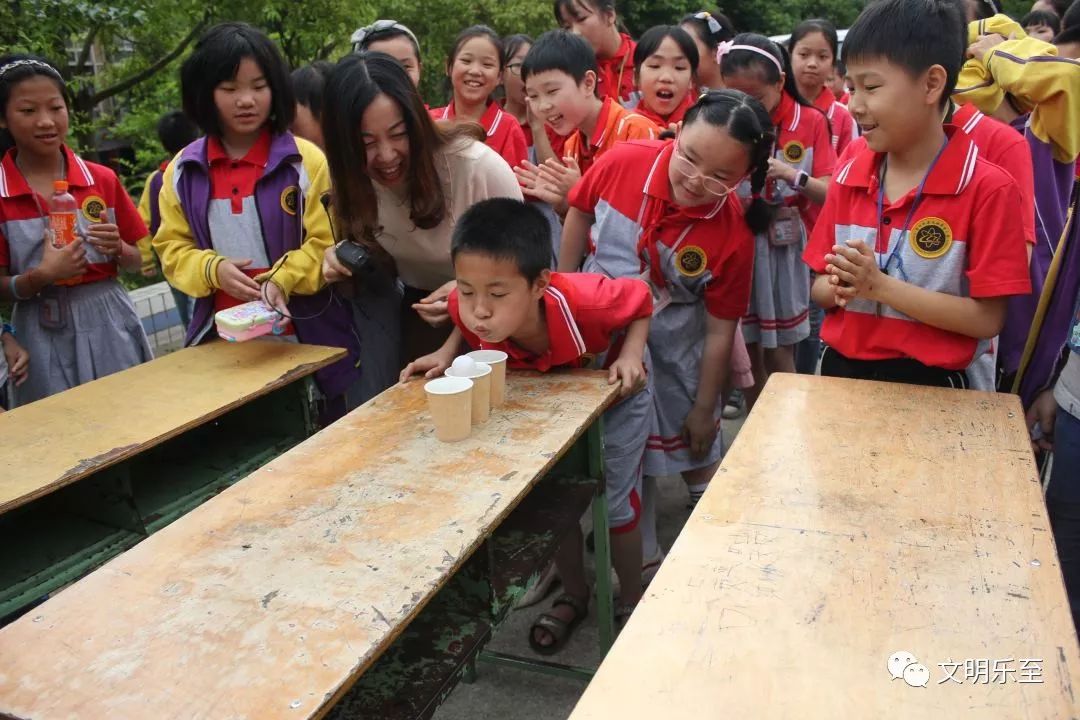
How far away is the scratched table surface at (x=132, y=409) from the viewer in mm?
1879

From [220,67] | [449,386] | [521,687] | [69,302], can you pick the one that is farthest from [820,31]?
[69,302]

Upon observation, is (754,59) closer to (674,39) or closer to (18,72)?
(674,39)

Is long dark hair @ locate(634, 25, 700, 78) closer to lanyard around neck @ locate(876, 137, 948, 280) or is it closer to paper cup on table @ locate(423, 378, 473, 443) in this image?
lanyard around neck @ locate(876, 137, 948, 280)

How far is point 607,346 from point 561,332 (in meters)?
0.20

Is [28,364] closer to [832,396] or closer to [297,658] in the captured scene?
[297,658]

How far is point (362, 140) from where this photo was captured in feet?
7.54

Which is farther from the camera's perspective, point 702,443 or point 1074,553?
point 702,443

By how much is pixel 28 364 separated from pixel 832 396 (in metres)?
2.84

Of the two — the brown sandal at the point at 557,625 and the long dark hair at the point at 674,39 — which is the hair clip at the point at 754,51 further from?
the brown sandal at the point at 557,625

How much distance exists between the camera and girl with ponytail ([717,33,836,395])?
3092 millimetres

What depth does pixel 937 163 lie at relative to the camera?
185cm

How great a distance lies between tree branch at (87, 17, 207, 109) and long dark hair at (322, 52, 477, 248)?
4.24 metres

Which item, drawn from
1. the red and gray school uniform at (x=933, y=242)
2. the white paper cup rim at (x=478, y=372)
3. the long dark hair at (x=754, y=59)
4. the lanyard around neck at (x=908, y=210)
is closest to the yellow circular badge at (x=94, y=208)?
the white paper cup rim at (x=478, y=372)

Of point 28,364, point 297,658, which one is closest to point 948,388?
point 297,658
